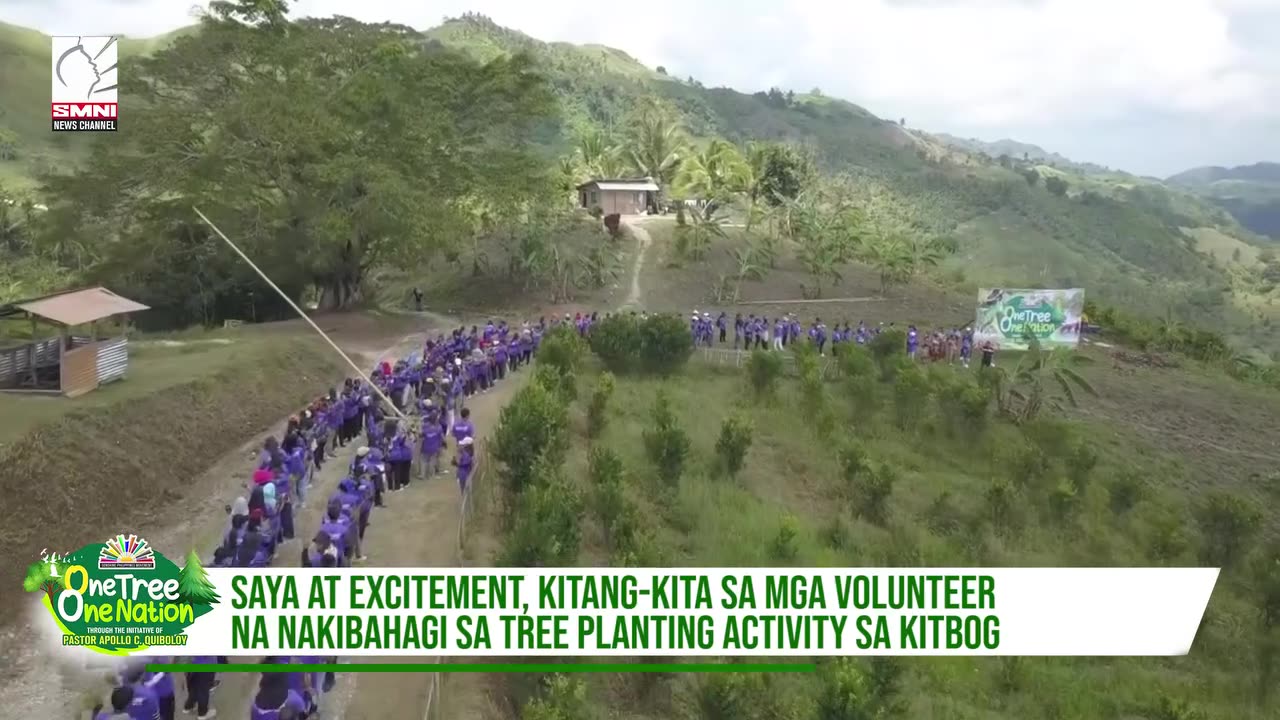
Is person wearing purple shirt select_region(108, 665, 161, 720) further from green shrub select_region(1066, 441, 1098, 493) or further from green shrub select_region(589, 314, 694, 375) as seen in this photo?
green shrub select_region(1066, 441, 1098, 493)

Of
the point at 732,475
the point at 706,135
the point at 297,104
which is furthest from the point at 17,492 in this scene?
the point at 706,135

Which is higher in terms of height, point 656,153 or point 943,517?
point 656,153

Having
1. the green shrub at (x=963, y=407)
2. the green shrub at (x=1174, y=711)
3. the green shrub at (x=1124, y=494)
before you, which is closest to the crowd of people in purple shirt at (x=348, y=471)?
the green shrub at (x=1174, y=711)

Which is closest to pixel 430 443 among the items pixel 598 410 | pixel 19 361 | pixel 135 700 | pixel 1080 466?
pixel 598 410

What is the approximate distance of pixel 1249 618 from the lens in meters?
14.6

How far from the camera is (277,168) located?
1107 inches

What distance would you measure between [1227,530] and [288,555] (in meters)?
16.6

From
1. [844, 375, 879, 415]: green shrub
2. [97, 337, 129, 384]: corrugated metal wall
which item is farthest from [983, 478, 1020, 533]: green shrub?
[97, 337, 129, 384]: corrugated metal wall

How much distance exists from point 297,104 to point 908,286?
29808mm

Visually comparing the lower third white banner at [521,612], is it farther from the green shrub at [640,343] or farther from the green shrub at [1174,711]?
the green shrub at [640,343]

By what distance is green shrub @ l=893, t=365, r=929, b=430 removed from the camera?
2231cm

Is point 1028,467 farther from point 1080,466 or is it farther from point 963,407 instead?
point 963,407

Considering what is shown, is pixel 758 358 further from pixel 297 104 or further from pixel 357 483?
pixel 297 104

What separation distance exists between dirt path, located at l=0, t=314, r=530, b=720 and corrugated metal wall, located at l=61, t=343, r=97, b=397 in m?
2.73
